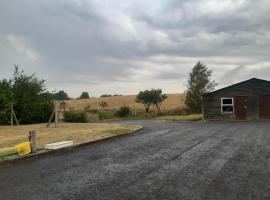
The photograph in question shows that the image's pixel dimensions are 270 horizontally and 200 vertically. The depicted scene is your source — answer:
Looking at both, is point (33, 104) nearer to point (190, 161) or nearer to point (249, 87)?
point (249, 87)

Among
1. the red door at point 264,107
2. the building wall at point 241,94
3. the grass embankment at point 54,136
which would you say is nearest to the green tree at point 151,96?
the building wall at point 241,94

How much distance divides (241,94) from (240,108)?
1384mm

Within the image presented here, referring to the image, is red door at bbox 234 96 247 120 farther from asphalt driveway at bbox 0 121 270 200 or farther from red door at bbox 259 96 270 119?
asphalt driveway at bbox 0 121 270 200

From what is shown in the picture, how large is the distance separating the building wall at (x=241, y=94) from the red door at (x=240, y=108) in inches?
12.0

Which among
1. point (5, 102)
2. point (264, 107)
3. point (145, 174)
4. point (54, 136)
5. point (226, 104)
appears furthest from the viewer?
point (226, 104)

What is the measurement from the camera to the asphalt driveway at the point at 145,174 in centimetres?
719

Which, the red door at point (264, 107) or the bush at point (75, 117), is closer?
the red door at point (264, 107)

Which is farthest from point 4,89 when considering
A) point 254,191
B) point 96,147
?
point 254,191

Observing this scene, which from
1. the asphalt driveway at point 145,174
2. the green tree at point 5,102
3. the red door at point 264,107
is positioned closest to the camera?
the asphalt driveway at point 145,174

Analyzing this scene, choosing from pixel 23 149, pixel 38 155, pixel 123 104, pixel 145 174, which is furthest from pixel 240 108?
pixel 123 104

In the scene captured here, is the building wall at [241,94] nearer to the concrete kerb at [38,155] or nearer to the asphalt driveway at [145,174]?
the concrete kerb at [38,155]

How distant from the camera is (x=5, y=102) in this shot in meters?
28.8

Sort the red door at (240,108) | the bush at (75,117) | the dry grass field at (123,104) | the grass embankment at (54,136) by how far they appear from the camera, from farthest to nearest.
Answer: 1. the dry grass field at (123,104)
2. the bush at (75,117)
3. the red door at (240,108)
4. the grass embankment at (54,136)

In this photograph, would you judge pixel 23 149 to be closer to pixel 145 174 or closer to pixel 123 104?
pixel 145 174
